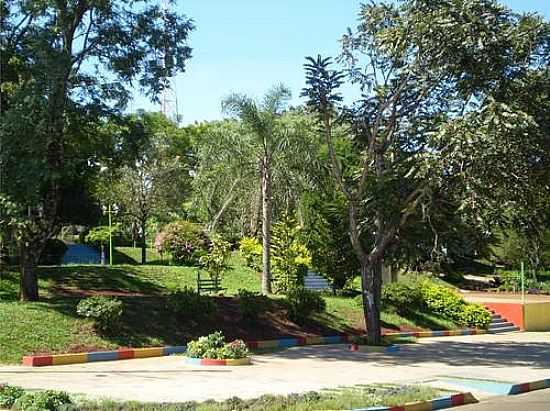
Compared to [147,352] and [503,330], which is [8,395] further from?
[503,330]

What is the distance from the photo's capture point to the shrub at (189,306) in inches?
804

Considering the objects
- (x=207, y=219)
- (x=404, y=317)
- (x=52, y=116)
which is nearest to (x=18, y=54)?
(x=52, y=116)

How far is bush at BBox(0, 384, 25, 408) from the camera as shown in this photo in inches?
384

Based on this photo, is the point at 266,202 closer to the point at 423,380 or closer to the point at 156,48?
the point at 156,48

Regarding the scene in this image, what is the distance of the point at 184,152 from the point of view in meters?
59.7

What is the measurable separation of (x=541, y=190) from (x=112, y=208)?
34108 mm

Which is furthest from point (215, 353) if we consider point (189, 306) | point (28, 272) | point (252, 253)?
point (252, 253)

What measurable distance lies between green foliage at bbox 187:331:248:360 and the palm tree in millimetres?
12444

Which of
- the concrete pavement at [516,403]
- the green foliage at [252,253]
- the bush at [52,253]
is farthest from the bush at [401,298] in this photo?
the bush at [52,253]

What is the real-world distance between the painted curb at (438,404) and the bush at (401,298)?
15515mm

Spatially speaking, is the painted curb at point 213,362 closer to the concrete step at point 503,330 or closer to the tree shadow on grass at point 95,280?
the tree shadow on grass at point 95,280

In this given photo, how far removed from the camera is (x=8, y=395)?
996cm

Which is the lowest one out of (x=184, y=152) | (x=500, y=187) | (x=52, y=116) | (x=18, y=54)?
(x=500, y=187)

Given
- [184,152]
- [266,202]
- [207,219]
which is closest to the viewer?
[266,202]
